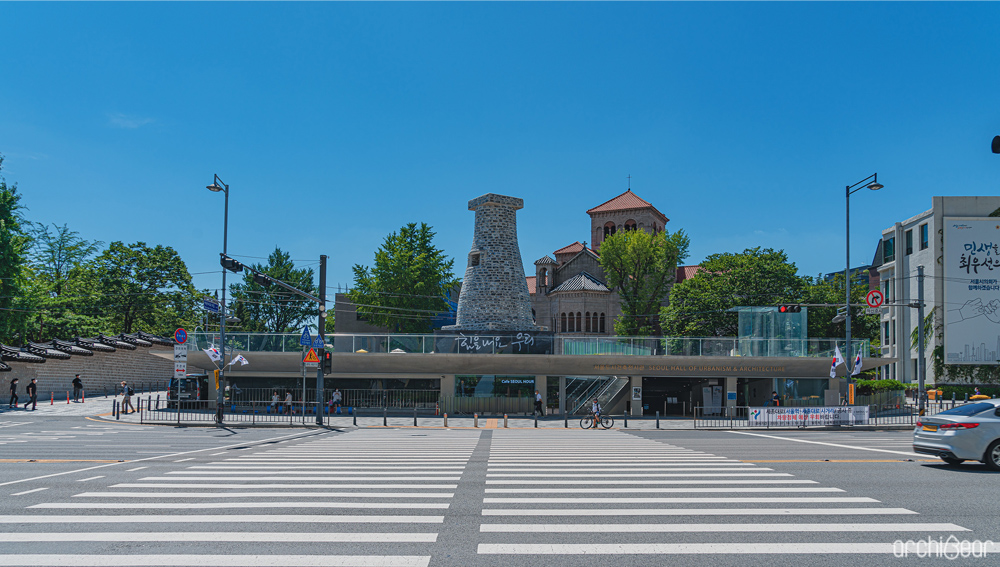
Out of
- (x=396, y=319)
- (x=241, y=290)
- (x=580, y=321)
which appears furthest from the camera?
(x=241, y=290)

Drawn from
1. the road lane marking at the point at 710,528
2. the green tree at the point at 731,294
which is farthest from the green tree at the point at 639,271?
the road lane marking at the point at 710,528

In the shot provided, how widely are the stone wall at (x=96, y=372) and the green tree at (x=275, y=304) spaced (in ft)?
62.5

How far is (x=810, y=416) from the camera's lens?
98.1 ft

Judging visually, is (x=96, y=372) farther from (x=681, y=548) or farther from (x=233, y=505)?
(x=681, y=548)

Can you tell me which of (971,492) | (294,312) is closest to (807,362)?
(971,492)

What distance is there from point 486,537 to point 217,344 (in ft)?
113

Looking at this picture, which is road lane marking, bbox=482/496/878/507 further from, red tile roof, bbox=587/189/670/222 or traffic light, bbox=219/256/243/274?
red tile roof, bbox=587/189/670/222

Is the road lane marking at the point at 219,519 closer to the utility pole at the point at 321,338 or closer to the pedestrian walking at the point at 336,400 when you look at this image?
the utility pole at the point at 321,338

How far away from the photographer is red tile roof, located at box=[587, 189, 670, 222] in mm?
82000

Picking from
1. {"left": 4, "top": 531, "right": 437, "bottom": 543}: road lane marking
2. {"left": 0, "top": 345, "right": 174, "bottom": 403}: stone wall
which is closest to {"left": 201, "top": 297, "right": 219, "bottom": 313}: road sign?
{"left": 0, "top": 345, "right": 174, "bottom": 403}: stone wall

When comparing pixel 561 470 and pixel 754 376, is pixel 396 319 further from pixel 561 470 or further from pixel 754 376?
pixel 561 470

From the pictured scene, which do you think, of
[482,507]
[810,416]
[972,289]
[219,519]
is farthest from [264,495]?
[972,289]

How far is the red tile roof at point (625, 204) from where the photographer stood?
82000 millimetres

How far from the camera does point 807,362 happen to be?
3850cm
